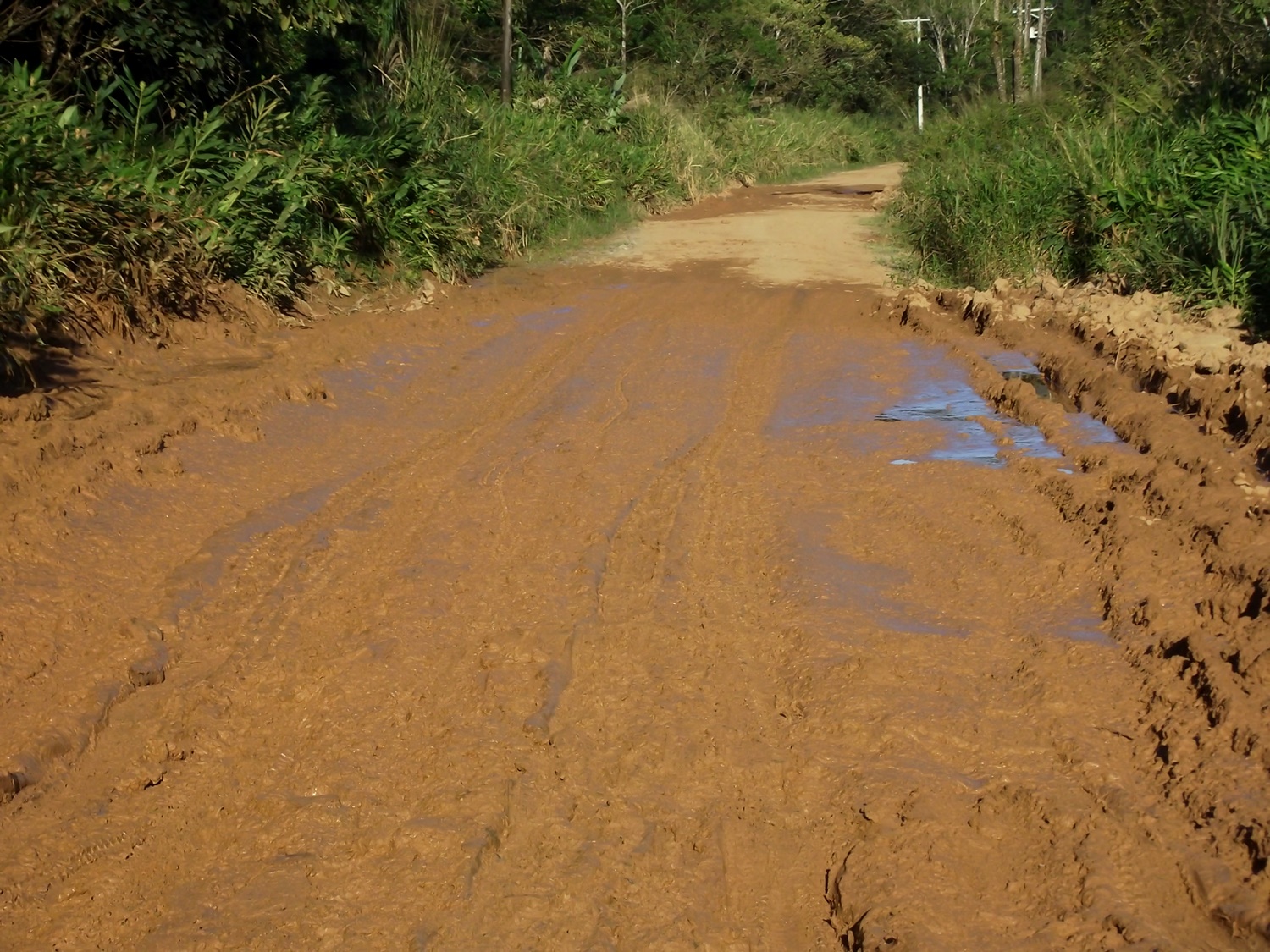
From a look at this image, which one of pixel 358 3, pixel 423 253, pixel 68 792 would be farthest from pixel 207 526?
pixel 358 3

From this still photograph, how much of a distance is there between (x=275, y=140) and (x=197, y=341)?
2.91 metres

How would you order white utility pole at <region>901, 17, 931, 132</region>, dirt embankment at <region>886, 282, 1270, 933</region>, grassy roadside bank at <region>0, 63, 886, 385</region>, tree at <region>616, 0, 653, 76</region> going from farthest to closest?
white utility pole at <region>901, 17, 931, 132</region>, tree at <region>616, 0, 653, 76</region>, grassy roadside bank at <region>0, 63, 886, 385</region>, dirt embankment at <region>886, 282, 1270, 933</region>

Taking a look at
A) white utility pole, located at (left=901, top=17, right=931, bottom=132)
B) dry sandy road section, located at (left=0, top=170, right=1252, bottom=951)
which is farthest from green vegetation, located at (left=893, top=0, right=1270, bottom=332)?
white utility pole, located at (left=901, top=17, right=931, bottom=132)

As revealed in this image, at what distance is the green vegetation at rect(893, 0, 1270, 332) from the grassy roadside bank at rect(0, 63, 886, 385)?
473 centimetres

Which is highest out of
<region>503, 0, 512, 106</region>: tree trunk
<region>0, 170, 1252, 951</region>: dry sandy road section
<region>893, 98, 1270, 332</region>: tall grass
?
<region>503, 0, 512, 106</region>: tree trunk

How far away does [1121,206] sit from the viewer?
35.7 ft

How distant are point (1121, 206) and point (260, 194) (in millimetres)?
7031

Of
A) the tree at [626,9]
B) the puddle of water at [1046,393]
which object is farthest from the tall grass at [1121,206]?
the tree at [626,9]

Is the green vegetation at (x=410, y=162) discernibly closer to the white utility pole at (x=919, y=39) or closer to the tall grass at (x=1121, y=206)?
the tall grass at (x=1121, y=206)

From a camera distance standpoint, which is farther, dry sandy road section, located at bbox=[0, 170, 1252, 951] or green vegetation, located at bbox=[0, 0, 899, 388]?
green vegetation, located at bbox=[0, 0, 899, 388]

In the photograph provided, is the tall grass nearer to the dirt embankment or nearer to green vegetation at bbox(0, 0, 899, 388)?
the dirt embankment

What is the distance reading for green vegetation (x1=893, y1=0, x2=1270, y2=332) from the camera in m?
9.45

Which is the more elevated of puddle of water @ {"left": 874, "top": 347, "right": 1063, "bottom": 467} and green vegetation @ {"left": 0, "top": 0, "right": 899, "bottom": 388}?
green vegetation @ {"left": 0, "top": 0, "right": 899, "bottom": 388}

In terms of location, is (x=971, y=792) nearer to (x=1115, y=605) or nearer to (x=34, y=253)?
(x=1115, y=605)
